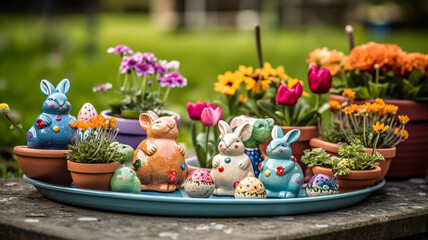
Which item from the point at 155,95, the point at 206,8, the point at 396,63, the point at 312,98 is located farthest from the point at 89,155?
the point at 206,8

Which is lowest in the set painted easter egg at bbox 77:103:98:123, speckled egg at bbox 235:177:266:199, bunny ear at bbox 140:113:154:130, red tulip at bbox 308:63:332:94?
speckled egg at bbox 235:177:266:199

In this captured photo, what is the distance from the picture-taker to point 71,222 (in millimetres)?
2293

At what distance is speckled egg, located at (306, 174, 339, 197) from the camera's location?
2.56m

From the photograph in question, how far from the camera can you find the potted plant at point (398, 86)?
10.7 feet

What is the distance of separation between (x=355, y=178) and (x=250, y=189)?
1.56 feet

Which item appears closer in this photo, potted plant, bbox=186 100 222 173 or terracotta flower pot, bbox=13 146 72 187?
terracotta flower pot, bbox=13 146 72 187

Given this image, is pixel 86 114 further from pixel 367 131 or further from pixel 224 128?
pixel 367 131

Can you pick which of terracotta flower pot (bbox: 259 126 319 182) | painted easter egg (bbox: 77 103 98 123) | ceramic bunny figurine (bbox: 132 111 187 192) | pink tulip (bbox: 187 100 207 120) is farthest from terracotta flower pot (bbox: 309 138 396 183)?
painted easter egg (bbox: 77 103 98 123)

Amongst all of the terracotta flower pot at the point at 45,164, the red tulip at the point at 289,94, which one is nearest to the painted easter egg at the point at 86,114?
the terracotta flower pot at the point at 45,164

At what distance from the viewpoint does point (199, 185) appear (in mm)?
2500

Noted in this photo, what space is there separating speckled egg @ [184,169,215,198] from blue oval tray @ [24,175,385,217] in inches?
1.8

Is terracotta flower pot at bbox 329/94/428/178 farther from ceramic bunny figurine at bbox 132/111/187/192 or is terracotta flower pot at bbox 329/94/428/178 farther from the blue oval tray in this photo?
ceramic bunny figurine at bbox 132/111/187/192

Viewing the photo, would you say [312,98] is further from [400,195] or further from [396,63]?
[400,195]

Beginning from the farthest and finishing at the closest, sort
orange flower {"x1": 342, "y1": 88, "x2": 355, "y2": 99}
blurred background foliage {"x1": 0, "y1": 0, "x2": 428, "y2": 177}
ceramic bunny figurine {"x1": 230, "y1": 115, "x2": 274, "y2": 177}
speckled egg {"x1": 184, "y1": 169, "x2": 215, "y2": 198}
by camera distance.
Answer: blurred background foliage {"x1": 0, "y1": 0, "x2": 428, "y2": 177}, orange flower {"x1": 342, "y1": 88, "x2": 355, "y2": 99}, ceramic bunny figurine {"x1": 230, "y1": 115, "x2": 274, "y2": 177}, speckled egg {"x1": 184, "y1": 169, "x2": 215, "y2": 198}
